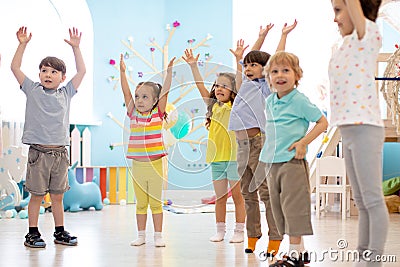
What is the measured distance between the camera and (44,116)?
2816 mm

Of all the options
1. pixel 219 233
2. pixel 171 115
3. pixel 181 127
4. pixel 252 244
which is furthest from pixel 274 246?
pixel 181 127

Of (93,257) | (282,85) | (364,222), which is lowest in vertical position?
(93,257)

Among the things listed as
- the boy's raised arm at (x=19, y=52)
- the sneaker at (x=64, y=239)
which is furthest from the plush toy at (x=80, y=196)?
the boy's raised arm at (x=19, y=52)

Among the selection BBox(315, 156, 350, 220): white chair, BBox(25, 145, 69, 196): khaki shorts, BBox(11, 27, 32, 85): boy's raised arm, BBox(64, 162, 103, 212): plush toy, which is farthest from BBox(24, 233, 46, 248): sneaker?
BBox(315, 156, 350, 220): white chair

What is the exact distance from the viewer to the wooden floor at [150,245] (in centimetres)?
236

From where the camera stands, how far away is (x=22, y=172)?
417 cm

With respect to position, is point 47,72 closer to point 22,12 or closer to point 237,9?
point 22,12

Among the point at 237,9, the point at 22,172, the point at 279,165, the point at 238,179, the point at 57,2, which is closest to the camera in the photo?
the point at 279,165

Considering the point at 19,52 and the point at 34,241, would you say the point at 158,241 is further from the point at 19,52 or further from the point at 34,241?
the point at 19,52

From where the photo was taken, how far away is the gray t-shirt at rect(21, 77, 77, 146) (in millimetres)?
2814

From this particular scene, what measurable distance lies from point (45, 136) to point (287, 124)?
1179mm

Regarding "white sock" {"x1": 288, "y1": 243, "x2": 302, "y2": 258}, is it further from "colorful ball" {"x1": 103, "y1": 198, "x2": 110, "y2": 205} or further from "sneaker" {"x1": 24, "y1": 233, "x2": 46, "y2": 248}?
"colorful ball" {"x1": 103, "y1": 198, "x2": 110, "y2": 205}

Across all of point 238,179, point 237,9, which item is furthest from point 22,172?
point 237,9

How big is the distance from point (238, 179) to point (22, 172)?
1.86m
